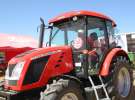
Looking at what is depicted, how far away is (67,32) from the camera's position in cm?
871

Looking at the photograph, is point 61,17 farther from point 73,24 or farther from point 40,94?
point 40,94

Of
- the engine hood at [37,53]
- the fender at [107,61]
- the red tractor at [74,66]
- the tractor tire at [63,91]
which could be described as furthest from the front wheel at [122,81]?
the engine hood at [37,53]

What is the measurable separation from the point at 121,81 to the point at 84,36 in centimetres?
197

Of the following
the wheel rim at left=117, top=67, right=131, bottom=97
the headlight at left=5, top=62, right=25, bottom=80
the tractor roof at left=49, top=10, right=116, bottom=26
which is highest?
the tractor roof at left=49, top=10, right=116, bottom=26

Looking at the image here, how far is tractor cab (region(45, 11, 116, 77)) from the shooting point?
8078 millimetres

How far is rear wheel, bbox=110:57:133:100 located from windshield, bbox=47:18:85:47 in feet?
4.43

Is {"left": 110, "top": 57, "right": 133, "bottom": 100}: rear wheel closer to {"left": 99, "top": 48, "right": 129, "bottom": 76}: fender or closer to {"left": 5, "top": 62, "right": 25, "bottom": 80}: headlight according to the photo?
{"left": 99, "top": 48, "right": 129, "bottom": 76}: fender

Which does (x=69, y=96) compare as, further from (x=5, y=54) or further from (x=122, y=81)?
(x=5, y=54)

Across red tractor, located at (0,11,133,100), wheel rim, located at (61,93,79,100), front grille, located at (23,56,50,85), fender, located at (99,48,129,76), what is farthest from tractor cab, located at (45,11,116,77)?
front grille, located at (23,56,50,85)

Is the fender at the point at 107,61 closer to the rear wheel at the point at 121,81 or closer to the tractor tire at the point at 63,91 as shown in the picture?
the rear wheel at the point at 121,81

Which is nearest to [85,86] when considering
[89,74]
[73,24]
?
[89,74]

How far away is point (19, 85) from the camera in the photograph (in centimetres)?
700

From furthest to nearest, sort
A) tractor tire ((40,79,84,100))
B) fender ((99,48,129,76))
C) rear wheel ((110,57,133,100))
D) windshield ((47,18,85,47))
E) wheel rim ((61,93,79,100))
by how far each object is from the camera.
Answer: rear wheel ((110,57,133,100)) < windshield ((47,18,85,47)) < fender ((99,48,129,76)) < wheel rim ((61,93,79,100)) < tractor tire ((40,79,84,100))

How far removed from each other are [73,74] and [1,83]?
1873mm
